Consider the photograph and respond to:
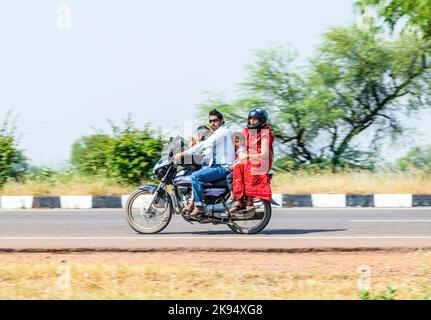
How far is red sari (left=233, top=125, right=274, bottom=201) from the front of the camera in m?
11.5

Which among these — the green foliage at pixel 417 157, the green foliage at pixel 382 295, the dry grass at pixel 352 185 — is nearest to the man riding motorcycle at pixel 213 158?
the green foliage at pixel 382 295

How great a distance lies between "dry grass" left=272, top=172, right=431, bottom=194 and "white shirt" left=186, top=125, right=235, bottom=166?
631cm

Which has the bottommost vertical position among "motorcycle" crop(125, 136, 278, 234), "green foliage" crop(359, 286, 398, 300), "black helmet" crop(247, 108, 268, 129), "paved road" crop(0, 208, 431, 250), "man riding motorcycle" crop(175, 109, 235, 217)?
"green foliage" crop(359, 286, 398, 300)

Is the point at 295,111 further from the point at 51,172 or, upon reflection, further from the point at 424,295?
the point at 424,295

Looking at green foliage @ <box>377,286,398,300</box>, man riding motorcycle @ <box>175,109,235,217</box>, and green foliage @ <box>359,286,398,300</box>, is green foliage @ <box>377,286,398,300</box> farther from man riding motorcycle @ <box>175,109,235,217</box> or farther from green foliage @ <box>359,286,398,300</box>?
man riding motorcycle @ <box>175,109,235,217</box>

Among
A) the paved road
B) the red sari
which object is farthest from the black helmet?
the paved road

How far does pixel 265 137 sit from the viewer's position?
11.6 m

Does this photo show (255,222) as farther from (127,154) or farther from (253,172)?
(127,154)

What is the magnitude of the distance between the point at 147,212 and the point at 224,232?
1.11 metres

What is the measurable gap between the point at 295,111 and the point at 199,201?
12.4m

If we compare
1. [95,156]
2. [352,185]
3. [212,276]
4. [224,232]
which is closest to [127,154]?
[95,156]

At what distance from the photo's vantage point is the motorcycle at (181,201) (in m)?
11.7

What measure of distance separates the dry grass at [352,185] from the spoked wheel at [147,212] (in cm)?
628
